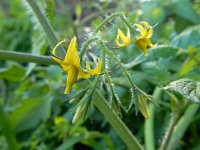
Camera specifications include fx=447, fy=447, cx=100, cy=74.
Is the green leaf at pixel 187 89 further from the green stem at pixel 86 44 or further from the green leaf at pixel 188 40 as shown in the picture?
the green leaf at pixel 188 40

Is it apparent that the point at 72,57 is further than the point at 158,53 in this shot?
No

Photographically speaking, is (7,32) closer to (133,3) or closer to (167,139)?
(133,3)

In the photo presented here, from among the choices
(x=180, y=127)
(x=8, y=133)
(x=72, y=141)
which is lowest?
(x=180, y=127)

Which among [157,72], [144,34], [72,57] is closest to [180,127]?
[157,72]

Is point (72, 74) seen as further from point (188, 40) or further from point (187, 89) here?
point (188, 40)

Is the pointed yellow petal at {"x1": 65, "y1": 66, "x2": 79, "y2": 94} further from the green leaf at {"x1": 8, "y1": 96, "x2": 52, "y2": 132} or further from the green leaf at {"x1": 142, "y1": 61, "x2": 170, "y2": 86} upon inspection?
the green leaf at {"x1": 8, "y1": 96, "x2": 52, "y2": 132}

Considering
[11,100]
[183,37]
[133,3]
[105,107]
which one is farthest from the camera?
[133,3]

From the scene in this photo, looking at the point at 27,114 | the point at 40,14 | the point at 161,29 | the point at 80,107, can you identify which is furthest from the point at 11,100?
the point at 80,107
